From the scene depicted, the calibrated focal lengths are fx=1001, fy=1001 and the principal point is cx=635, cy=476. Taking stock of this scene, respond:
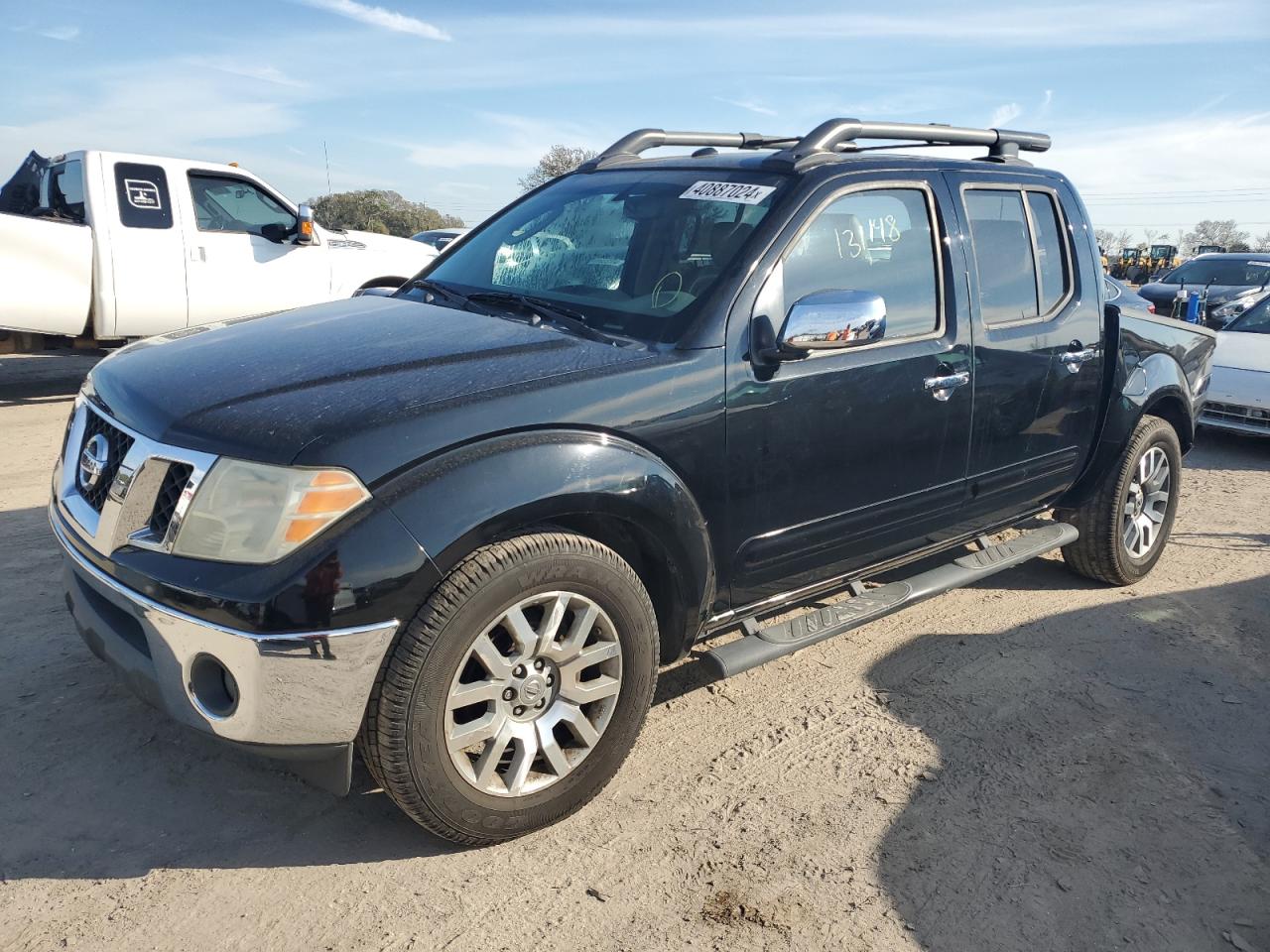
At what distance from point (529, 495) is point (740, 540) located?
2.78 ft

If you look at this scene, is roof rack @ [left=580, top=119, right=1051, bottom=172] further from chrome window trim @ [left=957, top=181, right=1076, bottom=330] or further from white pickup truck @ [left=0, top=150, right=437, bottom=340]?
white pickup truck @ [left=0, top=150, right=437, bottom=340]

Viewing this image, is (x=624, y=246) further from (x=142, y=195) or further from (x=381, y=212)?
(x=381, y=212)

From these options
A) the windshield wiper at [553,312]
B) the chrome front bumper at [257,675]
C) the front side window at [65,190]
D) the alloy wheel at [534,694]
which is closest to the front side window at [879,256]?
the windshield wiper at [553,312]

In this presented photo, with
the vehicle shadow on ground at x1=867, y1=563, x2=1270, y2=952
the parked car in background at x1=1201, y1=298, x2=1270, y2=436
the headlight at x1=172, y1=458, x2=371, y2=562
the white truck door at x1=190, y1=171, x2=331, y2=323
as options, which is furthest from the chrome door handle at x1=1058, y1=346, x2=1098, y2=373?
the white truck door at x1=190, y1=171, x2=331, y2=323

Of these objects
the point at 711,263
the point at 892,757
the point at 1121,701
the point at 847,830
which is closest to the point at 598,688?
the point at 847,830

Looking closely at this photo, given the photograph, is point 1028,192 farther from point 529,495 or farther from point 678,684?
point 529,495

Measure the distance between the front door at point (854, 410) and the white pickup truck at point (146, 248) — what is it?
6076 mm

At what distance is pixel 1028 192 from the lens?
13.9 ft

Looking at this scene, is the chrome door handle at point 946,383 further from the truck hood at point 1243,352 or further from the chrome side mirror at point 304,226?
the chrome side mirror at point 304,226

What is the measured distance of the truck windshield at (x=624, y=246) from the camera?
317 centimetres

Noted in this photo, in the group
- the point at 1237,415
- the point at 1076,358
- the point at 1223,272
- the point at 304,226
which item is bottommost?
the point at 1237,415

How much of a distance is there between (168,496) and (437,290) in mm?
1508

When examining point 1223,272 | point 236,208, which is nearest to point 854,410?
point 236,208

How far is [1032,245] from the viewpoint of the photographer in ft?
13.7
